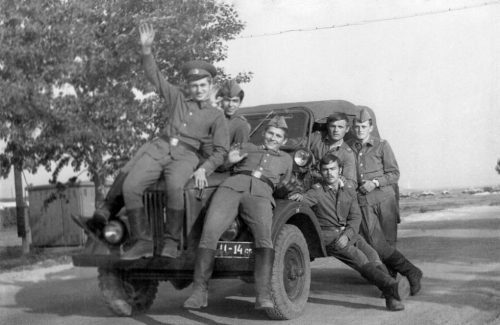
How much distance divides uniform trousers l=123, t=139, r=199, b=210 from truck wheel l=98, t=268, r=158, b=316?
912 mm

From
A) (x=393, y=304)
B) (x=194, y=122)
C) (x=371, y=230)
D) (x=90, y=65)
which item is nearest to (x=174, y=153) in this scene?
(x=194, y=122)

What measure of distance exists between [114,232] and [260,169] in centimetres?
144

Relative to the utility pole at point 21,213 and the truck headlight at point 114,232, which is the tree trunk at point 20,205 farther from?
the truck headlight at point 114,232

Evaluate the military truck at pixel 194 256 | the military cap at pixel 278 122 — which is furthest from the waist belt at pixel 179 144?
the military cap at pixel 278 122

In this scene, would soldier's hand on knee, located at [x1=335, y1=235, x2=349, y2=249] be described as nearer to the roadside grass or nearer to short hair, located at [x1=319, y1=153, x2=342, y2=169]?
short hair, located at [x1=319, y1=153, x2=342, y2=169]

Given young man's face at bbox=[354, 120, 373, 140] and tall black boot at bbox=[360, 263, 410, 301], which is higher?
young man's face at bbox=[354, 120, 373, 140]

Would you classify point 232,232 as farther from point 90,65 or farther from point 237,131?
point 90,65

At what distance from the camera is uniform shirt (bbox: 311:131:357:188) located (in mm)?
7377

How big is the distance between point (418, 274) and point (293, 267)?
1904mm

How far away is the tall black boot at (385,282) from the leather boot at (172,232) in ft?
7.06

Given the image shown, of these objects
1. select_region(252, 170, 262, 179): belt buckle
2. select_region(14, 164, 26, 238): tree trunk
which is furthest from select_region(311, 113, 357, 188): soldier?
select_region(14, 164, 26, 238): tree trunk

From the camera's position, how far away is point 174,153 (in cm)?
591

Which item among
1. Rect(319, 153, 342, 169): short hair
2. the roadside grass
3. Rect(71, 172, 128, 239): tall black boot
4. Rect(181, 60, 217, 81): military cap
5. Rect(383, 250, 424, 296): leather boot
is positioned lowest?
the roadside grass

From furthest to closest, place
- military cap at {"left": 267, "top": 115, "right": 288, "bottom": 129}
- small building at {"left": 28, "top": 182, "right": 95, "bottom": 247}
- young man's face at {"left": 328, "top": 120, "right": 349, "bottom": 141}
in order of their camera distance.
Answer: small building at {"left": 28, "top": 182, "right": 95, "bottom": 247}, young man's face at {"left": 328, "top": 120, "right": 349, "bottom": 141}, military cap at {"left": 267, "top": 115, "right": 288, "bottom": 129}
